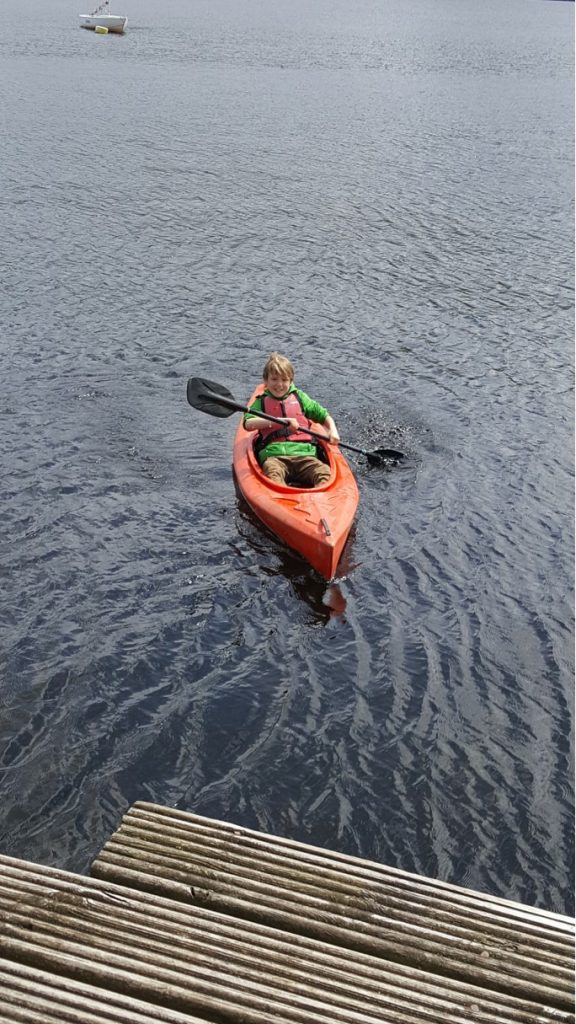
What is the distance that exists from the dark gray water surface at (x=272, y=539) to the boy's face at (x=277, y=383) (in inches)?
48.8

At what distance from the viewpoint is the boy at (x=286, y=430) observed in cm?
1071

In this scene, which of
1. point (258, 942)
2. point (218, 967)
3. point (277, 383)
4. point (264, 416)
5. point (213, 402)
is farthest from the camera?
point (213, 402)

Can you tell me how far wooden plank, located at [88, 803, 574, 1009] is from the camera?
3.71m

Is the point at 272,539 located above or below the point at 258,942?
below

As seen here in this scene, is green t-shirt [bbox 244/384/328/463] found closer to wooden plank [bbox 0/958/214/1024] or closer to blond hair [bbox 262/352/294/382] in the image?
blond hair [bbox 262/352/294/382]

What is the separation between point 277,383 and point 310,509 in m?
1.80

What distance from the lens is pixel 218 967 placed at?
3471mm

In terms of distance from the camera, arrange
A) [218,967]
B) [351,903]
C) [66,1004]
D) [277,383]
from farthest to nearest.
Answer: [277,383] → [351,903] → [218,967] → [66,1004]

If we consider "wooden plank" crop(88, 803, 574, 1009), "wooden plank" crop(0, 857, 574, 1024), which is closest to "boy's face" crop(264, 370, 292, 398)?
"wooden plank" crop(88, 803, 574, 1009)

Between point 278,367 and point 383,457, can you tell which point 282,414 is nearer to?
point 278,367

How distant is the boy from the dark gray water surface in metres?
0.72

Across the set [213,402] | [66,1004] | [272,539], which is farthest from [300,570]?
[66,1004]

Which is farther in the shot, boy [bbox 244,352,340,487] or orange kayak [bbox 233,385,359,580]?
boy [bbox 244,352,340,487]

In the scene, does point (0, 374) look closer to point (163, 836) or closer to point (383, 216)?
point (163, 836)
